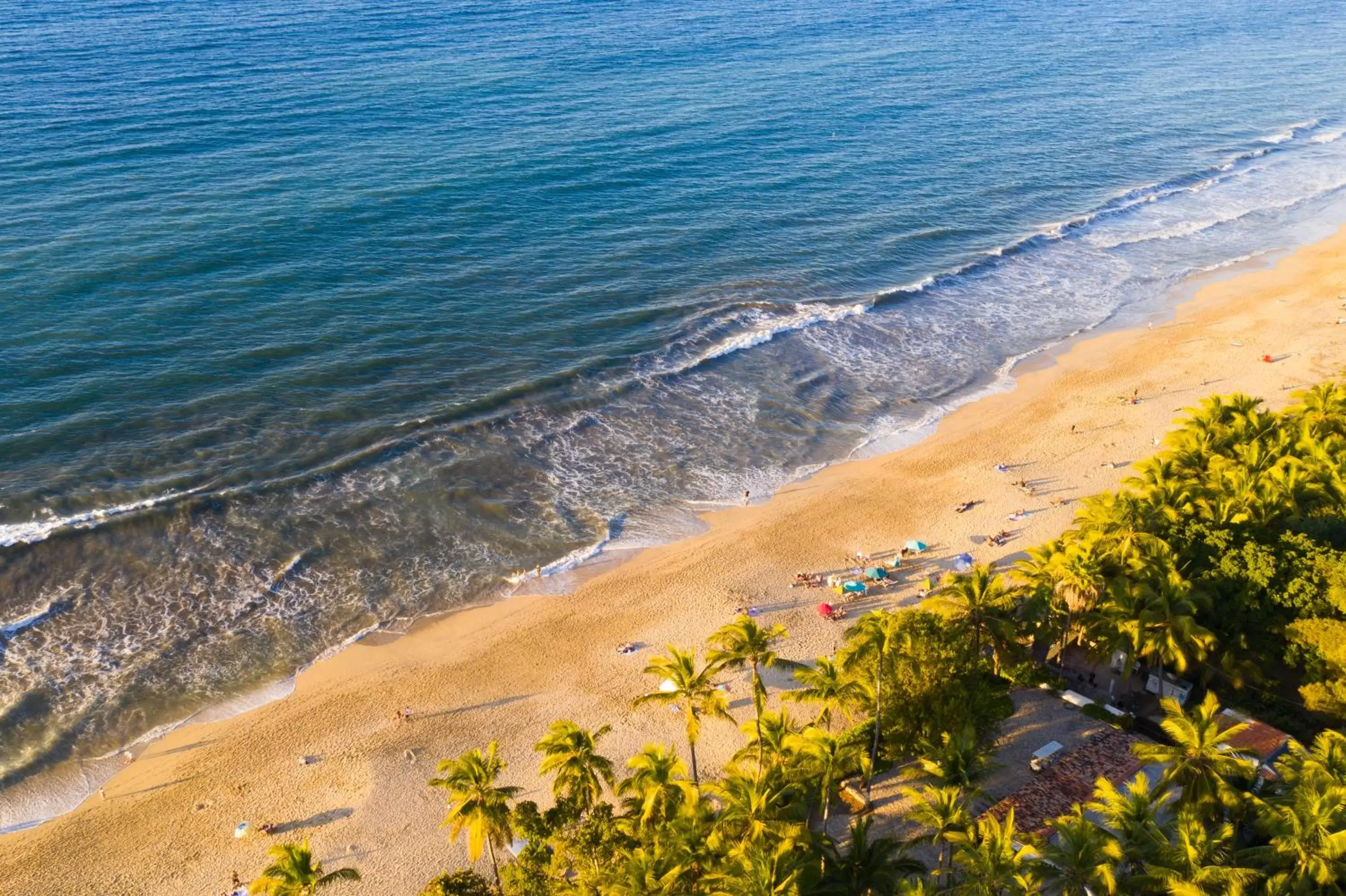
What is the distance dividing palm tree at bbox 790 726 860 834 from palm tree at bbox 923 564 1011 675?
7.31m

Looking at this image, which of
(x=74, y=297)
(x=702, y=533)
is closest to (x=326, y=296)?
(x=74, y=297)

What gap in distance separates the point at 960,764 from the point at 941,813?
9.92 feet

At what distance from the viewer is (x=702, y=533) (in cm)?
5244

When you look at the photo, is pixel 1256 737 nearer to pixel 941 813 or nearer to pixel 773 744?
pixel 941 813

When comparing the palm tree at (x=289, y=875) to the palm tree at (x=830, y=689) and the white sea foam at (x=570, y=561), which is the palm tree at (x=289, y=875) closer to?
the palm tree at (x=830, y=689)

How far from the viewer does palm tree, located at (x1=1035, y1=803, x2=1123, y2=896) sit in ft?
83.1

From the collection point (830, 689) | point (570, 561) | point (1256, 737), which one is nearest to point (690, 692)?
point (830, 689)

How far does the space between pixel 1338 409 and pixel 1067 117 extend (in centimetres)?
8291

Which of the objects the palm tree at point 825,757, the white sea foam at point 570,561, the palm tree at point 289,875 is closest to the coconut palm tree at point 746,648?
the palm tree at point 825,757

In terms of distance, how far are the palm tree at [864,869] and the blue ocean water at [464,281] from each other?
25.7 metres

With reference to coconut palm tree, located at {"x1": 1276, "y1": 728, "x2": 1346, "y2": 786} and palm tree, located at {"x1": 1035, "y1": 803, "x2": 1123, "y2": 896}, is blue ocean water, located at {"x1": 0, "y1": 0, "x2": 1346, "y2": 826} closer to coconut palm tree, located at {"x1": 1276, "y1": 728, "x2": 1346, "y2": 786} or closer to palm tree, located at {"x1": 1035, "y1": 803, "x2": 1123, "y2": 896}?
palm tree, located at {"x1": 1035, "y1": 803, "x2": 1123, "y2": 896}

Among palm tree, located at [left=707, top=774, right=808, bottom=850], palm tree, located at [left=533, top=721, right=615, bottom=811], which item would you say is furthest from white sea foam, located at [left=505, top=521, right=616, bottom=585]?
palm tree, located at [left=707, top=774, right=808, bottom=850]

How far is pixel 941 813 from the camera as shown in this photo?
88.8ft

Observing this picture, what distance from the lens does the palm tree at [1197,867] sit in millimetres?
24344
